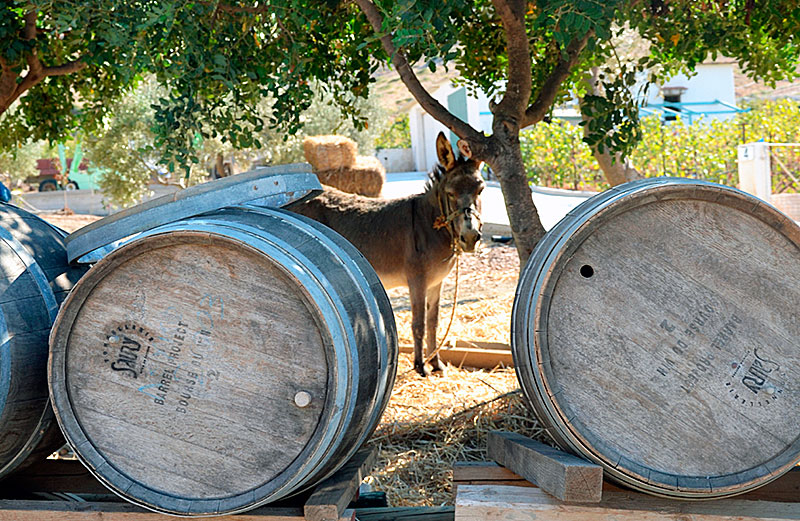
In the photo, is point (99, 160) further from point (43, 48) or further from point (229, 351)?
point (229, 351)

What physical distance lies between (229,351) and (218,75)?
168 cm

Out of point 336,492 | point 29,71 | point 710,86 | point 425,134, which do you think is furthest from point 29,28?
point 710,86

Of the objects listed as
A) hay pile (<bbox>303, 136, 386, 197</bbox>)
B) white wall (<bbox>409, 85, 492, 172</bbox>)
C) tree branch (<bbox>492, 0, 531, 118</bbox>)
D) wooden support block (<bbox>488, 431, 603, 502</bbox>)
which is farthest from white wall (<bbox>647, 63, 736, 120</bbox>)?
wooden support block (<bbox>488, 431, 603, 502</bbox>)

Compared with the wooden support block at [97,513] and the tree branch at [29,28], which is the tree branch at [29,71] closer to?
the tree branch at [29,28]

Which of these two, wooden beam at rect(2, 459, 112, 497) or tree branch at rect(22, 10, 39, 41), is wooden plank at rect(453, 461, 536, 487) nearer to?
wooden beam at rect(2, 459, 112, 497)

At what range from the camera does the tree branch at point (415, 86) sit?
3.90 metres

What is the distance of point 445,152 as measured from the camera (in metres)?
5.64

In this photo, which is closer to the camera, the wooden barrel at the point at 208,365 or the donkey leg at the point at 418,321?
Answer: the wooden barrel at the point at 208,365

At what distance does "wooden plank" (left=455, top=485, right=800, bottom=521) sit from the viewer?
241 cm

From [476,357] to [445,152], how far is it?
6.03 ft

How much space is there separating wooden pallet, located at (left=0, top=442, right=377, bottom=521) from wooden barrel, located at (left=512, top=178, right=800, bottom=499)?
0.75 meters

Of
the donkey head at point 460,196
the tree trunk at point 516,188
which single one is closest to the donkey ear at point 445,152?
the donkey head at point 460,196

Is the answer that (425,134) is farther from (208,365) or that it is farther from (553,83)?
(208,365)

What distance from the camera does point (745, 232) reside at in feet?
8.02
